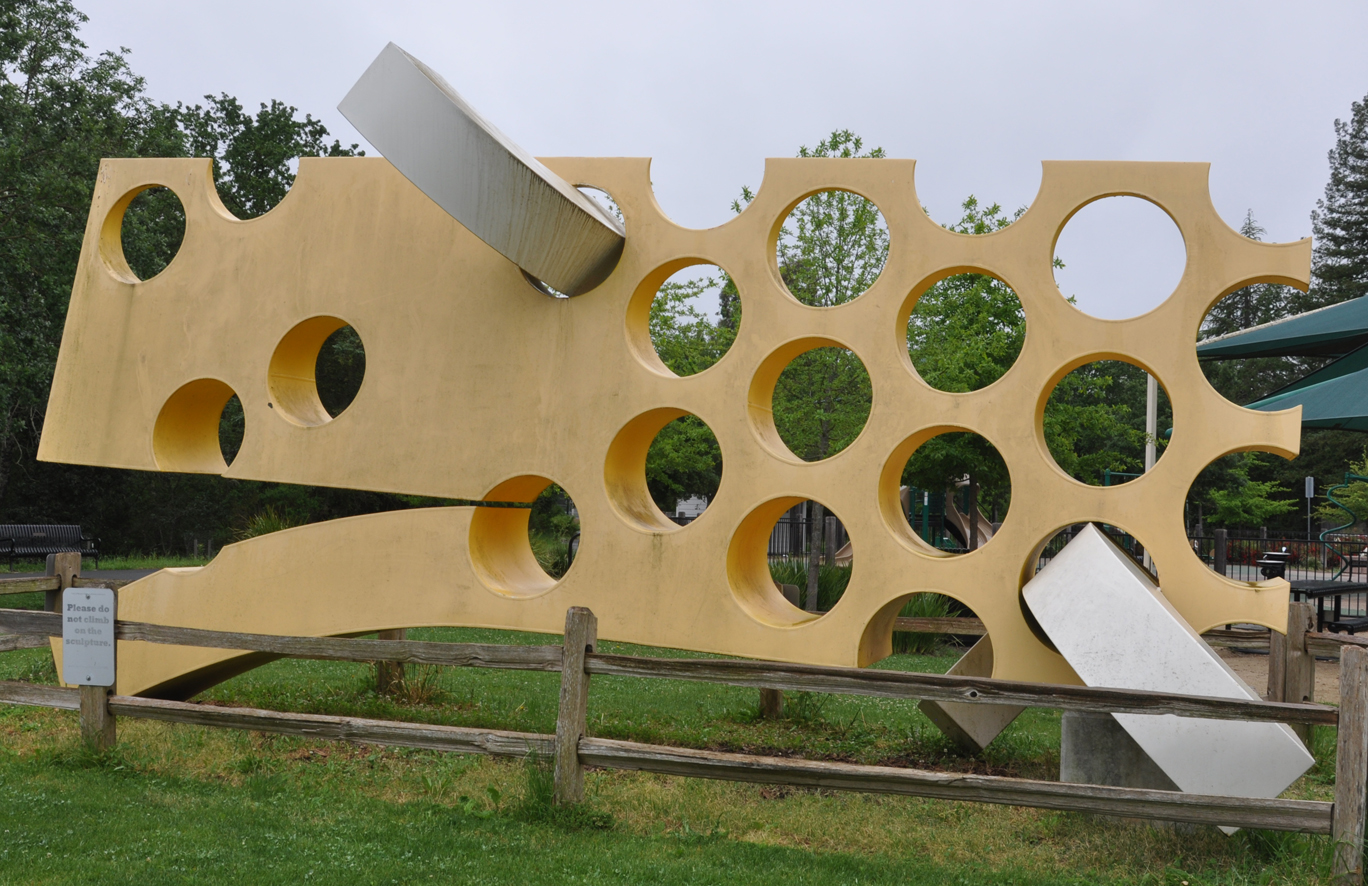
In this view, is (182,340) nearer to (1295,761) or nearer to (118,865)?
(118,865)

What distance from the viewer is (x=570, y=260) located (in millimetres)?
7922

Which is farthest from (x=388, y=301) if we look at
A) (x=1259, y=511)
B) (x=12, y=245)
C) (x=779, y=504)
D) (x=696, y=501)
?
(x=696, y=501)

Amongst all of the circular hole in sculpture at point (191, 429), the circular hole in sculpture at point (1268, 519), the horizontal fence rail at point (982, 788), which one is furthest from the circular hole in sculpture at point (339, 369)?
the horizontal fence rail at point (982, 788)

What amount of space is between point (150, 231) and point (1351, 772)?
23078mm

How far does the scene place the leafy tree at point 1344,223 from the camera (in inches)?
1834

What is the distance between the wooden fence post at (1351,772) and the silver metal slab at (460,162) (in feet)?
17.8

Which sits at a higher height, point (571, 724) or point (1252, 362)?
point (1252, 362)

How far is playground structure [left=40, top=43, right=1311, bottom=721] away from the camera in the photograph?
23.5 feet

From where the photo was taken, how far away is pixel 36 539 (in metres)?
21.7

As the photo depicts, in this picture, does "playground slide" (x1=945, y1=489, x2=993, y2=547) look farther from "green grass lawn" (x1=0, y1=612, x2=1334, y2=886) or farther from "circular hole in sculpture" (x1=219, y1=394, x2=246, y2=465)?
"circular hole in sculpture" (x1=219, y1=394, x2=246, y2=465)

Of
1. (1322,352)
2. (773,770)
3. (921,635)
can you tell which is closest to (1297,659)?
(773,770)

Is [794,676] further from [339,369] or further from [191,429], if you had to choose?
[339,369]

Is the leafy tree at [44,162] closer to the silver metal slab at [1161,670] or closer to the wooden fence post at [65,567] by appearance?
the wooden fence post at [65,567]

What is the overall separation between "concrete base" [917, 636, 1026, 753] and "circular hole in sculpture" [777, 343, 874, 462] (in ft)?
31.5
